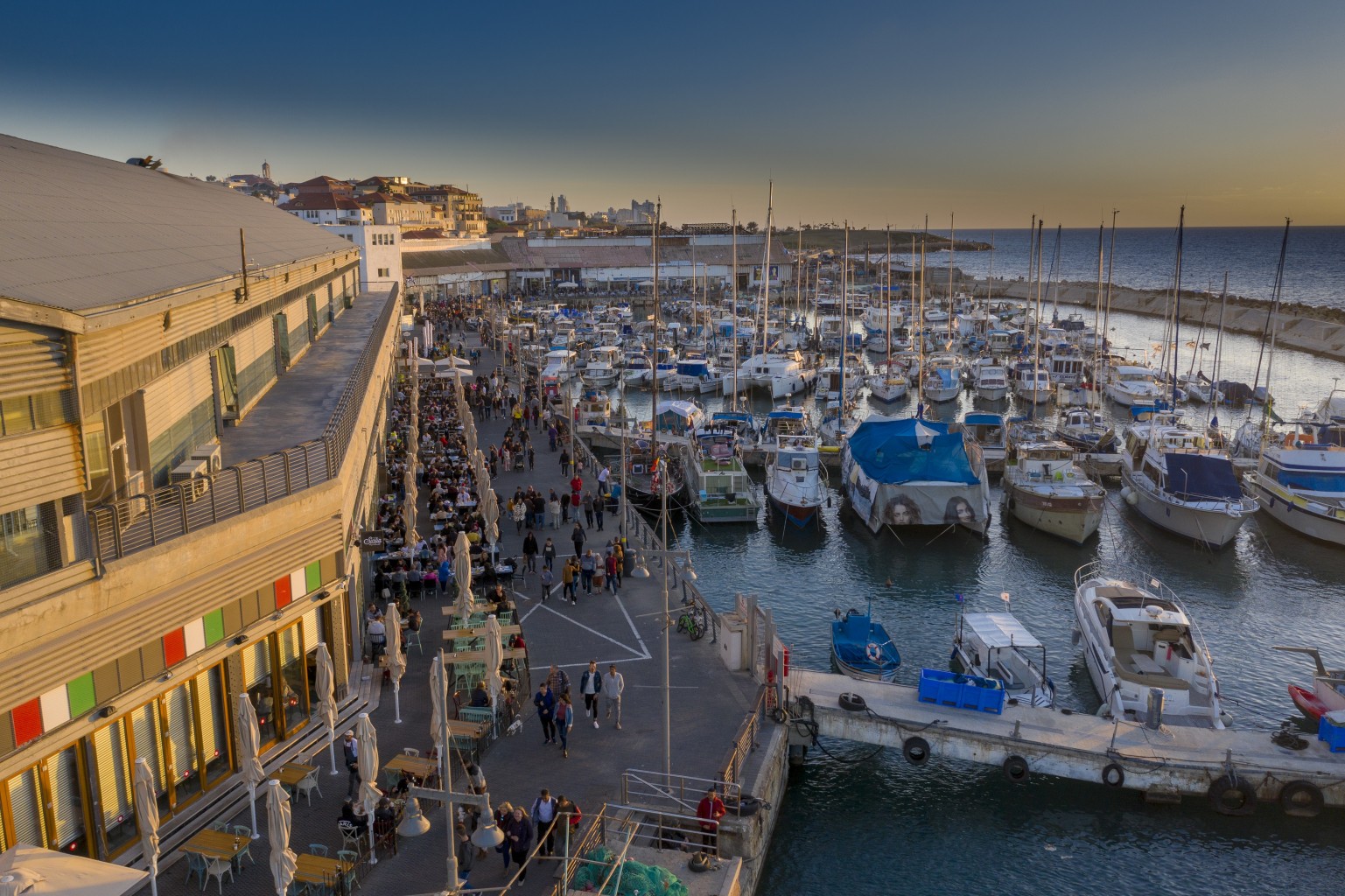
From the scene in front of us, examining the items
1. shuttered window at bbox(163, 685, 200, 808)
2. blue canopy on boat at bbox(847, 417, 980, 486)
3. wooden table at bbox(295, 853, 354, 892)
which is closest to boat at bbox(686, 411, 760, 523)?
blue canopy on boat at bbox(847, 417, 980, 486)

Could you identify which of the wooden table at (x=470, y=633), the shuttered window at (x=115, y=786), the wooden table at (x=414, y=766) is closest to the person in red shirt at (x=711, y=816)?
the wooden table at (x=414, y=766)

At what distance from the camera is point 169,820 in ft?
49.7

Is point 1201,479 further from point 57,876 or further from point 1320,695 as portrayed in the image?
point 57,876

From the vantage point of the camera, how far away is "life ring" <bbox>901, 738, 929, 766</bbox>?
2016 centimetres

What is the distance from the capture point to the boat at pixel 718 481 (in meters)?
40.2

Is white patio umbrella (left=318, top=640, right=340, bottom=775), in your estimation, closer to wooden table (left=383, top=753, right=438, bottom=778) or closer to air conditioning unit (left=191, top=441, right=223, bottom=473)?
wooden table (left=383, top=753, right=438, bottom=778)

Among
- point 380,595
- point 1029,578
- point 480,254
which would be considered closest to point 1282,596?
point 1029,578

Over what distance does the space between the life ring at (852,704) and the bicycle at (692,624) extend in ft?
12.9

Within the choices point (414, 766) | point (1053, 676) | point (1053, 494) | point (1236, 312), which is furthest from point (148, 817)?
point (1236, 312)

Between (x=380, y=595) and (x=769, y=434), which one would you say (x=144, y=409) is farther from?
(x=769, y=434)

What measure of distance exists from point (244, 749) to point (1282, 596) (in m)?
31.7

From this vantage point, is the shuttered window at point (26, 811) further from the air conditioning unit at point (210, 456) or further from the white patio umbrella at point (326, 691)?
the air conditioning unit at point (210, 456)

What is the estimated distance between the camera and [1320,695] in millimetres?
23000

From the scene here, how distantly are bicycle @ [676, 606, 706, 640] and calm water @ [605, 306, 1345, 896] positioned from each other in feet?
12.2
